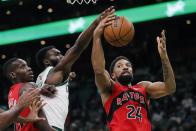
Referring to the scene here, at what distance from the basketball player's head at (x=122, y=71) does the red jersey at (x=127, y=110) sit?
8 cm

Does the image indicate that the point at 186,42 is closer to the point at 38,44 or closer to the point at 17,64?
the point at 38,44

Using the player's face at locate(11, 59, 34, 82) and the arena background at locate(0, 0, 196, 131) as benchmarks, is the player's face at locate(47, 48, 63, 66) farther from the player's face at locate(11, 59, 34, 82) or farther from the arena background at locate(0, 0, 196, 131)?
the arena background at locate(0, 0, 196, 131)

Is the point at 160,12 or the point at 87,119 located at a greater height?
the point at 160,12

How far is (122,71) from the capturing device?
5.25 meters

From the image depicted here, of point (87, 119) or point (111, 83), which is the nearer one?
point (111, 83)

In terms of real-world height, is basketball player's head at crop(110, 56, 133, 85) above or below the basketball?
below

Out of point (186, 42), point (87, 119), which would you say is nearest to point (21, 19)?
point (87, 119)

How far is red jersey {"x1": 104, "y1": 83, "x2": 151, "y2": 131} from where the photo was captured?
198 inches

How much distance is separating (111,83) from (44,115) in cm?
85

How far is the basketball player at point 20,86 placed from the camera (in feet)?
14.9

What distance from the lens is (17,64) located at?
199 inches

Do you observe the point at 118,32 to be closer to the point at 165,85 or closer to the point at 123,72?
the point at 123,72

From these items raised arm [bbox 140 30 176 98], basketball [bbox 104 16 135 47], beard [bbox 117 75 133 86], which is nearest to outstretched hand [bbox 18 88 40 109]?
basketball [bbox 104 16 135 47]

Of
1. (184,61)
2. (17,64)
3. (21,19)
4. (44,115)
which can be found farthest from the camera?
(184,61)
